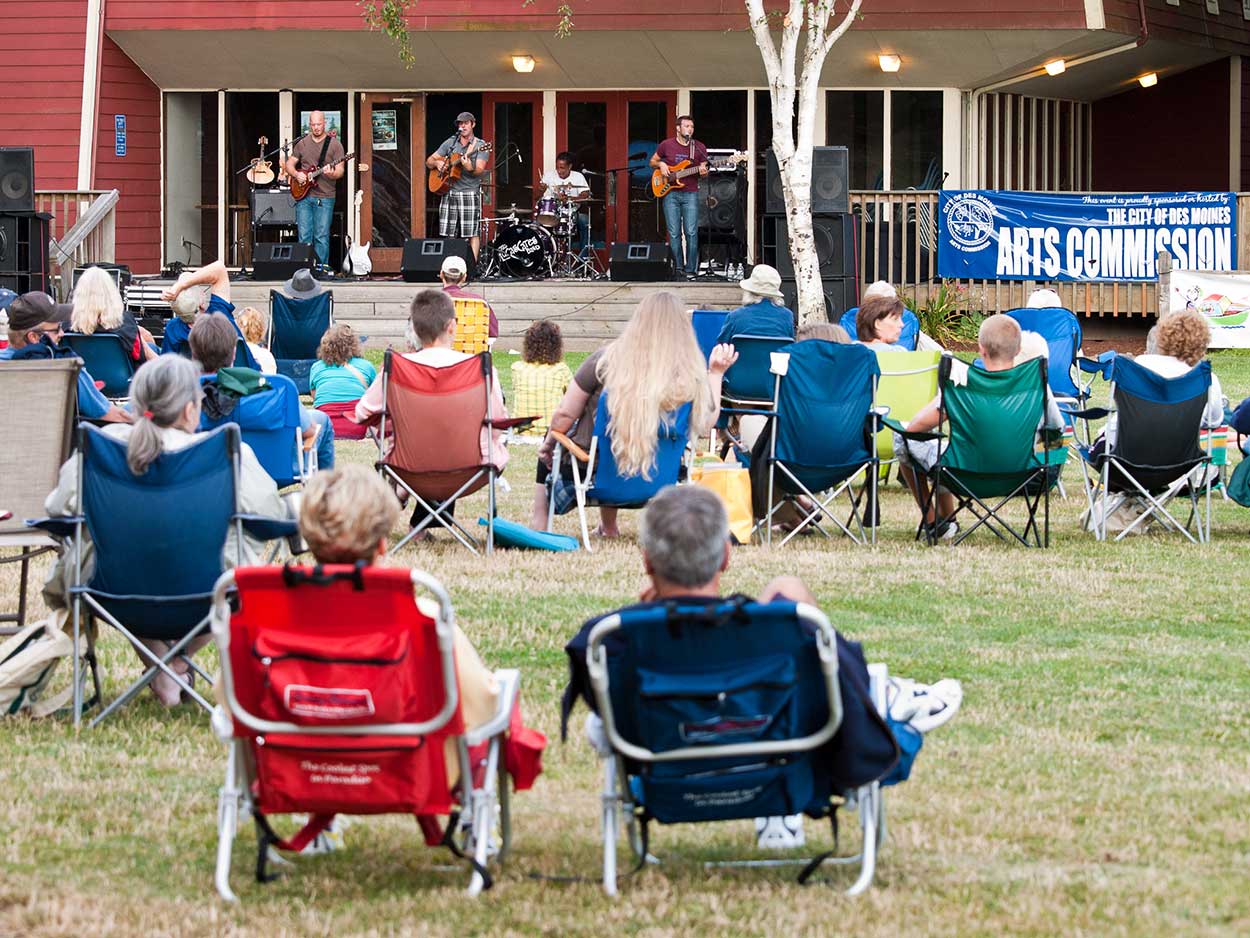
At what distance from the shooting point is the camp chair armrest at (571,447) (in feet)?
26.1

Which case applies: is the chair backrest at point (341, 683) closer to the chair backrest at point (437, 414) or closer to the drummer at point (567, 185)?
the chair backrest at point (437, 414)

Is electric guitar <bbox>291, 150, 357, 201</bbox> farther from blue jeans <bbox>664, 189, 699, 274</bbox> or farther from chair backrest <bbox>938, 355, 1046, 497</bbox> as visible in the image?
chair backrest <bbox>938, 355, 1046, 497</bbox>

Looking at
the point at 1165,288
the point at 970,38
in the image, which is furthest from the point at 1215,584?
the point at 970,38

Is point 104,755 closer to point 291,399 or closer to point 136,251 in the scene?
point 291,399

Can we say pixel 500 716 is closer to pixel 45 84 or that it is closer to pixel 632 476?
pixel 632 476

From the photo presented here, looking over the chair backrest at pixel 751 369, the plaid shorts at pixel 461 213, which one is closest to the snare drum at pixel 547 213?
the plaid shorts at pixel 461 213

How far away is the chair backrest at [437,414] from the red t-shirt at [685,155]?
12096mm

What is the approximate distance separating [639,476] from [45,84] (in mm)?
16379

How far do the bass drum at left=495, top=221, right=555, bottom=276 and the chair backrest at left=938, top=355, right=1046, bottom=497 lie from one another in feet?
41.5

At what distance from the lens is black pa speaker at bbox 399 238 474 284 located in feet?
64.3

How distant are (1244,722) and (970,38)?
1679 centimetres

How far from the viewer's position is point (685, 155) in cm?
1933

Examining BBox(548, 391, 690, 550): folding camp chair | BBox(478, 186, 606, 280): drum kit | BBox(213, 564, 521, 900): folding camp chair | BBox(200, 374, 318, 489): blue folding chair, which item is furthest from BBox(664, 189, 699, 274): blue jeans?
BBox(213, 564, 521, 900): folding camp chair

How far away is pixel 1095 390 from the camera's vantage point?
51.3ft
